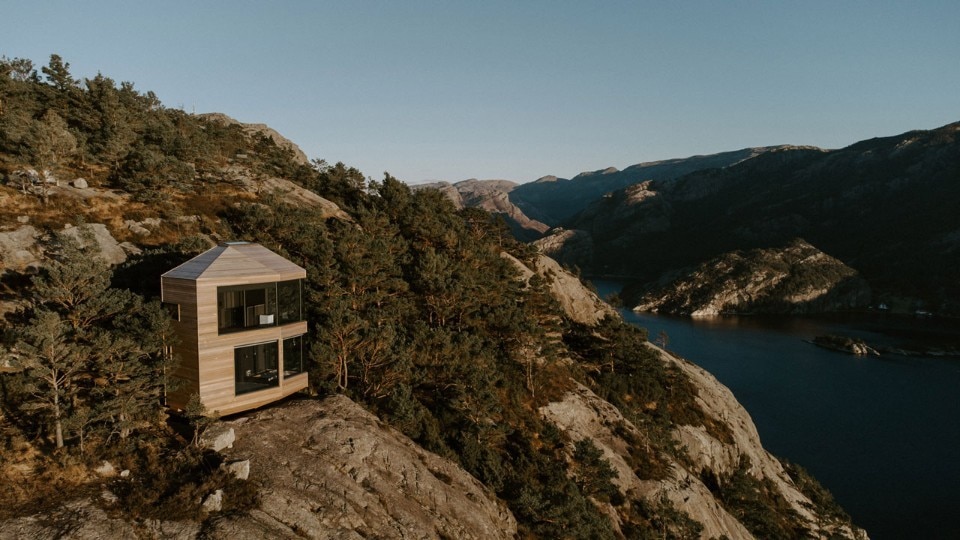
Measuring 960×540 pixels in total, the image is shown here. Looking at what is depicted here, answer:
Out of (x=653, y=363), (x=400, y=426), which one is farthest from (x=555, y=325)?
(x=400, y=426)

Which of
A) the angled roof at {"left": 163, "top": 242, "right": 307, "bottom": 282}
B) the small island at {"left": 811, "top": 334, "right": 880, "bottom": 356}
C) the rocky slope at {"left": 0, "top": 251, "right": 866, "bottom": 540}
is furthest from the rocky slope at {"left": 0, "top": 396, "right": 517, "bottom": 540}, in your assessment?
the small island at {"left": 811, "top": 334, "right": 880, "bottom": 356}

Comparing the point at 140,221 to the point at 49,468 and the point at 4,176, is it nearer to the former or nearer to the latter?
the point at 4,176

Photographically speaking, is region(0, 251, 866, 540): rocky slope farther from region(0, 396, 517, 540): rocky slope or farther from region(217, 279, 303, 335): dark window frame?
region(217, 279, 303, 335): dark window frame

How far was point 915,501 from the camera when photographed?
60.7 m

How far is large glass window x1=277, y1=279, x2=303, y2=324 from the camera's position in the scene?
21078 mm

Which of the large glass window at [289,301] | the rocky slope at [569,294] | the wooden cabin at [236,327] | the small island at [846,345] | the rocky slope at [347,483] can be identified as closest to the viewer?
the rocky slope at [347,483]

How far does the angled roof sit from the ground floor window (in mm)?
3230

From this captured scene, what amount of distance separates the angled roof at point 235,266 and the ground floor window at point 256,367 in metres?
3.23

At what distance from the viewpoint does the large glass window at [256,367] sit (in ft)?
64.6

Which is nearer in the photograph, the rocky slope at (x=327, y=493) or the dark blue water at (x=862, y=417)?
the rocky slope at (x=327, y=493)

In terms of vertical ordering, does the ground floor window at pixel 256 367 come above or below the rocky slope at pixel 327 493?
above

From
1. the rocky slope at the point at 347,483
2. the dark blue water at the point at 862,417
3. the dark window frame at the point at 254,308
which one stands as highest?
the dark window frame at the point at 254,308

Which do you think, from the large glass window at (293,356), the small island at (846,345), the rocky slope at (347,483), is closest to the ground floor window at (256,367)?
the large glass window at (293,356)

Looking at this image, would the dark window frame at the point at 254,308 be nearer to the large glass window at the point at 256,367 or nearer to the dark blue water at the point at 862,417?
the large glass window at the point at 256,367
